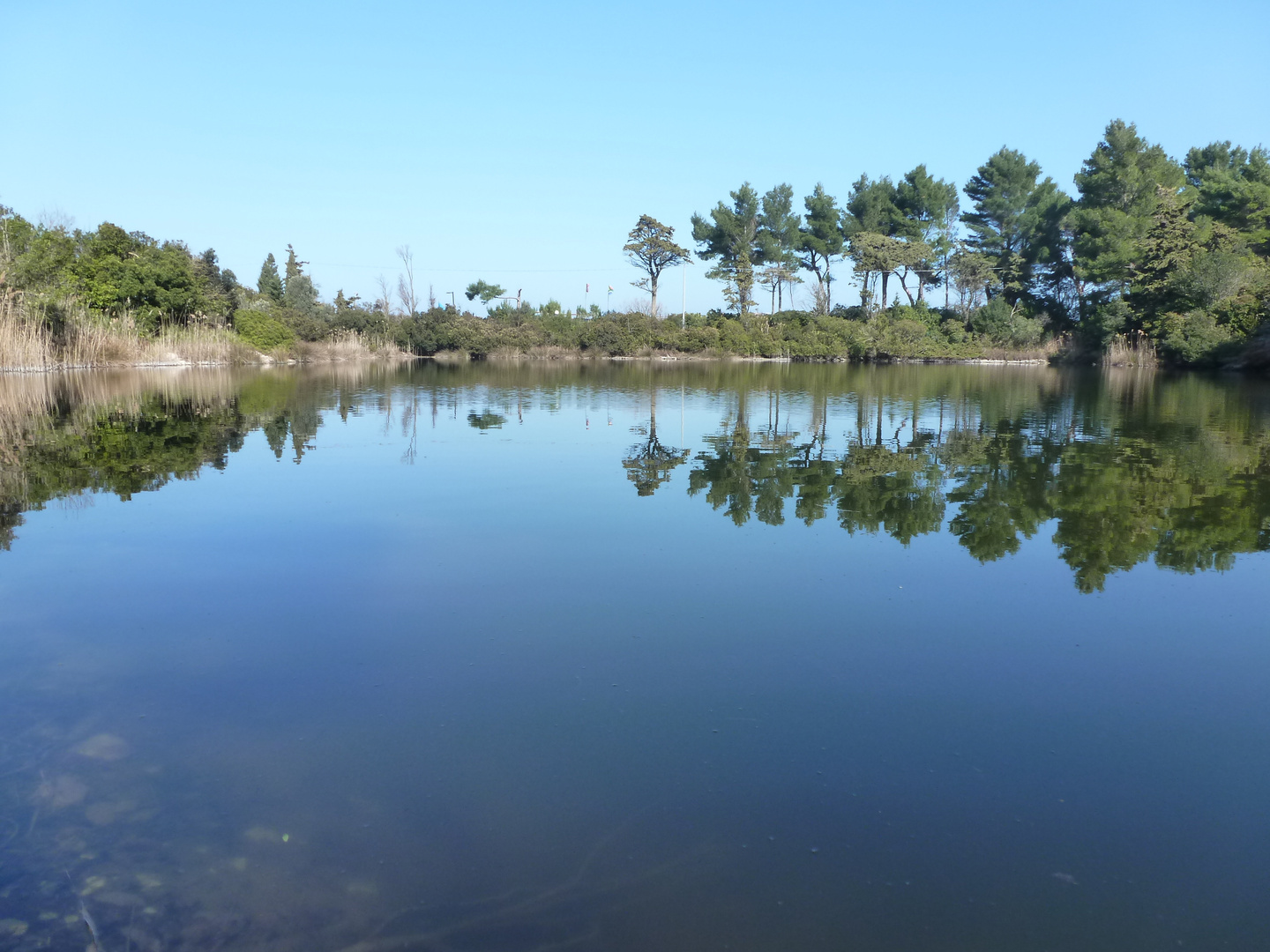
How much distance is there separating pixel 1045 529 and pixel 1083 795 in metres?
4.27

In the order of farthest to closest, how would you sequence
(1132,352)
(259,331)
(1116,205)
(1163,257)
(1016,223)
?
(1016,223) → (1116,205) → (259,331) → (1132,352) → (1163,257)

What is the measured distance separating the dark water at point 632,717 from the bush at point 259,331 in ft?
115

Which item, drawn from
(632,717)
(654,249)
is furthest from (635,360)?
(632,717)

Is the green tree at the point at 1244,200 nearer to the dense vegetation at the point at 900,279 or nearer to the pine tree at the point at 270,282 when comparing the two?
the dense vegetation at the point at 900,279

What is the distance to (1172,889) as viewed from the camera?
2.53 meters

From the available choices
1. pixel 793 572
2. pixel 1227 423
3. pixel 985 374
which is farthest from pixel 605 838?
pixel 985 374

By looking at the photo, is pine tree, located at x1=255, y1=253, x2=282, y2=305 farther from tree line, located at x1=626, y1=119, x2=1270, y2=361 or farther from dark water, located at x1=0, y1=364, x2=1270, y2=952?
dark water, located at x1=0, y1=364, x2=1270, y2=952

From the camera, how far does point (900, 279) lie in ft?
185

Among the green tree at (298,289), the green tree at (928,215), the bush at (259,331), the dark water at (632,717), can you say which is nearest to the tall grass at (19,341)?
the bush at (259,331)

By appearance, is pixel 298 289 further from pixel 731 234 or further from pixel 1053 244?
pixel 1053 244

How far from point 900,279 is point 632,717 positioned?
187 feet

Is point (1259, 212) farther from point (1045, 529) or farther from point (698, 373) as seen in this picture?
point (1045, 529)

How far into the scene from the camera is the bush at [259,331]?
4084cm

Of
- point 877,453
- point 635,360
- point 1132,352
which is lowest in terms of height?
point 877,453
